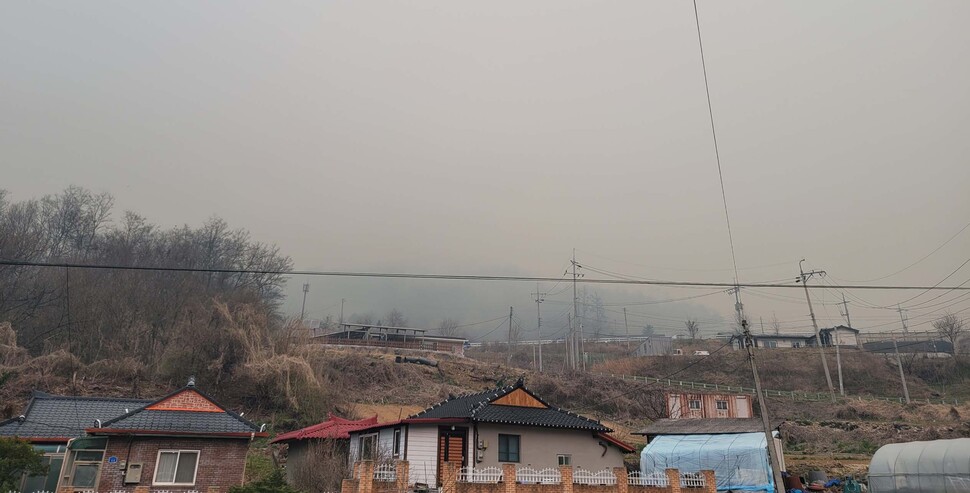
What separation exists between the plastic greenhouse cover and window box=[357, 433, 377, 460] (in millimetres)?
13921

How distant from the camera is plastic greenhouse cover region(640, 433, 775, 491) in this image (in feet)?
78.9

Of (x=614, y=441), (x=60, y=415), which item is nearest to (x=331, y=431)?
(x=60, y=415)

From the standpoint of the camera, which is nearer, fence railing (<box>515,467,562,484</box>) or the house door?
fence railing (<box>515,467,562,484</box>)

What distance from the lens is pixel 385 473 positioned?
57.5 ft

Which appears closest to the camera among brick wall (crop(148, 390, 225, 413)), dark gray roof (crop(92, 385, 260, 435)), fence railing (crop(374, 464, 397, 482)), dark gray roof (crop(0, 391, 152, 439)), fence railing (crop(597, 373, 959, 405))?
fence railing (crop(374, 464, 397, 482))

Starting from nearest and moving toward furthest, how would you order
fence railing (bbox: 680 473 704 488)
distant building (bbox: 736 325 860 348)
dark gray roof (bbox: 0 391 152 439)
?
dark gray roof (bbox: 0 391 152 439) → fence railing (bbox: 680 473 704 488) → distant building (bbox: 736 325 860 348)

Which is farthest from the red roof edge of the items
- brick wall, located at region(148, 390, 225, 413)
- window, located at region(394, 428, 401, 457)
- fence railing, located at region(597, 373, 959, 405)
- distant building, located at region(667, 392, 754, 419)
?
fence railing, located at region(597, 373, 959, 405)

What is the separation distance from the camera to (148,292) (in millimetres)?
38188

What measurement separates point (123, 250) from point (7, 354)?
15.5 meters

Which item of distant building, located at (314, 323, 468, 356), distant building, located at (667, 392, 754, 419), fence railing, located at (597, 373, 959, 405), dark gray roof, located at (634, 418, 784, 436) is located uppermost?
distant building, located at (314, 323, 468, 356)

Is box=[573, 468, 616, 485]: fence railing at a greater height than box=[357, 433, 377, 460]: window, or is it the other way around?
box=[357, 433, 377, 460]: window

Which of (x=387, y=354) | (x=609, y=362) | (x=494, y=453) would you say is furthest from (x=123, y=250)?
(x=609, y=362)

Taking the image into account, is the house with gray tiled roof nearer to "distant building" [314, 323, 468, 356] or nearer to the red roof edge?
the red roof edge

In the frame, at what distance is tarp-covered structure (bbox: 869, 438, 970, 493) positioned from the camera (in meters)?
19.9
